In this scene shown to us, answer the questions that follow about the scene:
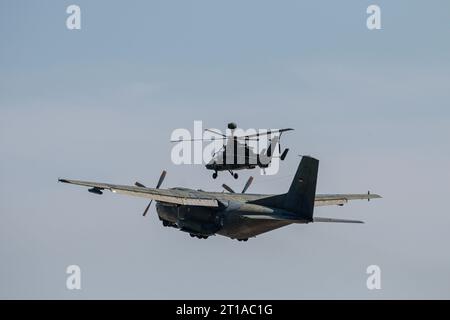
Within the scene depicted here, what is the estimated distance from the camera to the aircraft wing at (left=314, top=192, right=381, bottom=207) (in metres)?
99.5

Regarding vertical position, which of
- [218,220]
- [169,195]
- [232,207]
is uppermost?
[169,195]

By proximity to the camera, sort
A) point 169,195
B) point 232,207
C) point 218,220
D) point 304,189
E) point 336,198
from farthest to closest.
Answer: point 336,198, point 169,195, point 218,220, point 232,207, point 304,189

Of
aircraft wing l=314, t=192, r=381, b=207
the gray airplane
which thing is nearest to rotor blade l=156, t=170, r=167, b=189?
the gray airplane

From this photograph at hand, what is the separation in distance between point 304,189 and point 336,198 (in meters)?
15.5

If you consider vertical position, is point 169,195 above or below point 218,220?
above

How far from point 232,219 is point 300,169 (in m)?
7.61

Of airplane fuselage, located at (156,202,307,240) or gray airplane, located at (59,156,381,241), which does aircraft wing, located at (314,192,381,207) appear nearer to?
gray airplane, located at (59,156,381,241)

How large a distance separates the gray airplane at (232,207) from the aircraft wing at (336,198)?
664 centimetres

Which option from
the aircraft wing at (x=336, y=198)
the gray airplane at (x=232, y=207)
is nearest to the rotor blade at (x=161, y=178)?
the gray airplane at (x=232, y=207)

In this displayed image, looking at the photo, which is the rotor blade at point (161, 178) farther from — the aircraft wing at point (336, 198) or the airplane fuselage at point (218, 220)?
the aircraft wing at point (336, 198)

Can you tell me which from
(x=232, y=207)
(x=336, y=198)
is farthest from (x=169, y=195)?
(x=336, y=198)

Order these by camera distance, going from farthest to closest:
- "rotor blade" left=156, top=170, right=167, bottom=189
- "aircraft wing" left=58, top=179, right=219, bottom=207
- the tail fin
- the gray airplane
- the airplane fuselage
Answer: "rotor blade" left=156, top=170, right=167, bottom=189
"aircraft wing" left=58, top=179, right=219, bottom=207
the airplane fuselage
the gray airplane
the tail fin

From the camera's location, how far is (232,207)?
8956cm

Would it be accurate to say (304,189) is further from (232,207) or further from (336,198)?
(336,198)
